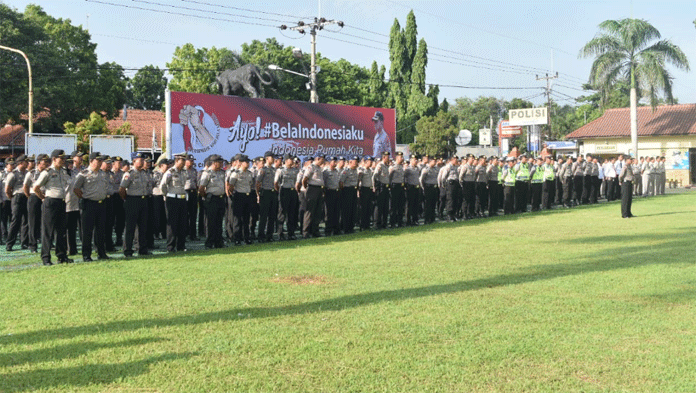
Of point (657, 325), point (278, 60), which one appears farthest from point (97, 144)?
point (278, 60)

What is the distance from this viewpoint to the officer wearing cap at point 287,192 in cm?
1394

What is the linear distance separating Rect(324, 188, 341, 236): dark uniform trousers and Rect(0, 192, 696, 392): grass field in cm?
358

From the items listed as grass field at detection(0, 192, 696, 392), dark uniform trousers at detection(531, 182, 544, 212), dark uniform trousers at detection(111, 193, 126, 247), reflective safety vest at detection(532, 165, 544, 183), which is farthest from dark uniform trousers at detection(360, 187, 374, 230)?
reflective safety vest at detection(532, 165, 544, 183)

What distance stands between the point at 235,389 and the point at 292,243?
27.8 feet

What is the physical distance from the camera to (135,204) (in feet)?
37.3

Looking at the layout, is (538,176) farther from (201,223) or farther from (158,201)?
(158,201)

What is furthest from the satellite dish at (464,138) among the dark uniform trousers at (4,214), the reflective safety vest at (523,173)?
the dark uniform trousers at (4,214)

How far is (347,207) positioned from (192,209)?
11.4 ft

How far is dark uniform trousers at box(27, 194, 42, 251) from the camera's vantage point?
11367 millimetres

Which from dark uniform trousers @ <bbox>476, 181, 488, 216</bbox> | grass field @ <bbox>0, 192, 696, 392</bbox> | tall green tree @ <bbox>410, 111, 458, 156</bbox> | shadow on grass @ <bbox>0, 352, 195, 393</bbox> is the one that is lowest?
shadow on grass @ <bbox>0, 352, 195, 393</bbox>

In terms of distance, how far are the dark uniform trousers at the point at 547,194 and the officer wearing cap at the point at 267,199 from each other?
37.2ft

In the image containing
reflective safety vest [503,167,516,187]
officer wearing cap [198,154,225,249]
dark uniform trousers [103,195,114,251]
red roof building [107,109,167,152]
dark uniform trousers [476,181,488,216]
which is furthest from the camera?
red roof building [107,109,167,152]

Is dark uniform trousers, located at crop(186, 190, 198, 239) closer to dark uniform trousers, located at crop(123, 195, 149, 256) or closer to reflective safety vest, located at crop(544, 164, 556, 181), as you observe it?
dark uniform trousers, located at crop(123, 195, 149, 256)

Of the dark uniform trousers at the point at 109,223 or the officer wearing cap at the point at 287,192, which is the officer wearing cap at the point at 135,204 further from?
the officer wearing cap at the point at 287,192
